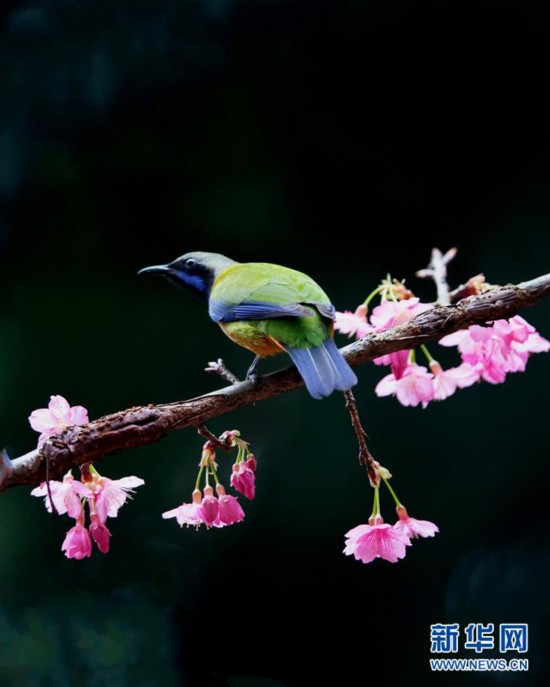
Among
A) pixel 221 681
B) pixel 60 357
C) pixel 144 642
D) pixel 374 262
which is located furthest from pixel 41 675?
pixel 374 262

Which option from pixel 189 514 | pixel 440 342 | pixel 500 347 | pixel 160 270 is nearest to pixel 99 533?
pixel 189 514

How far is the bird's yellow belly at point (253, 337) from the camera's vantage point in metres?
1.61

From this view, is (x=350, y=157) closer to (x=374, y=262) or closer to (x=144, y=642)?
(x=374, y=262)

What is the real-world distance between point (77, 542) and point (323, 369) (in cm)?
56

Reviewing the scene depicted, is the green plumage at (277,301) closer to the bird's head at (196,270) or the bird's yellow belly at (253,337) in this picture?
the bird's yellow belly at (253,337)

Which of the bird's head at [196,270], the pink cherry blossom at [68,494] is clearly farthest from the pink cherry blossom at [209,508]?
the bird's head at [196,270]

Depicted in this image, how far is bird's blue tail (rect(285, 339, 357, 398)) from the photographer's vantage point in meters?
1.36

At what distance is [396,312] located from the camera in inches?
64.9

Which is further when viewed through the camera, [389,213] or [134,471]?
[389,213]

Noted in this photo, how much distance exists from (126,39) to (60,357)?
1.09 m

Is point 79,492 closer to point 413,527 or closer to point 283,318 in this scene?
point 283,318

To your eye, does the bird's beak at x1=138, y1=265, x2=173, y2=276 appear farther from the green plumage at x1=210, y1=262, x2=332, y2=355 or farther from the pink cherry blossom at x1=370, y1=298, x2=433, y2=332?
the pink cherry blossom at x1=370, y1=298, x2=433, y2=332

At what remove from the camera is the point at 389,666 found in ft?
7.70

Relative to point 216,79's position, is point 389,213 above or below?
below
